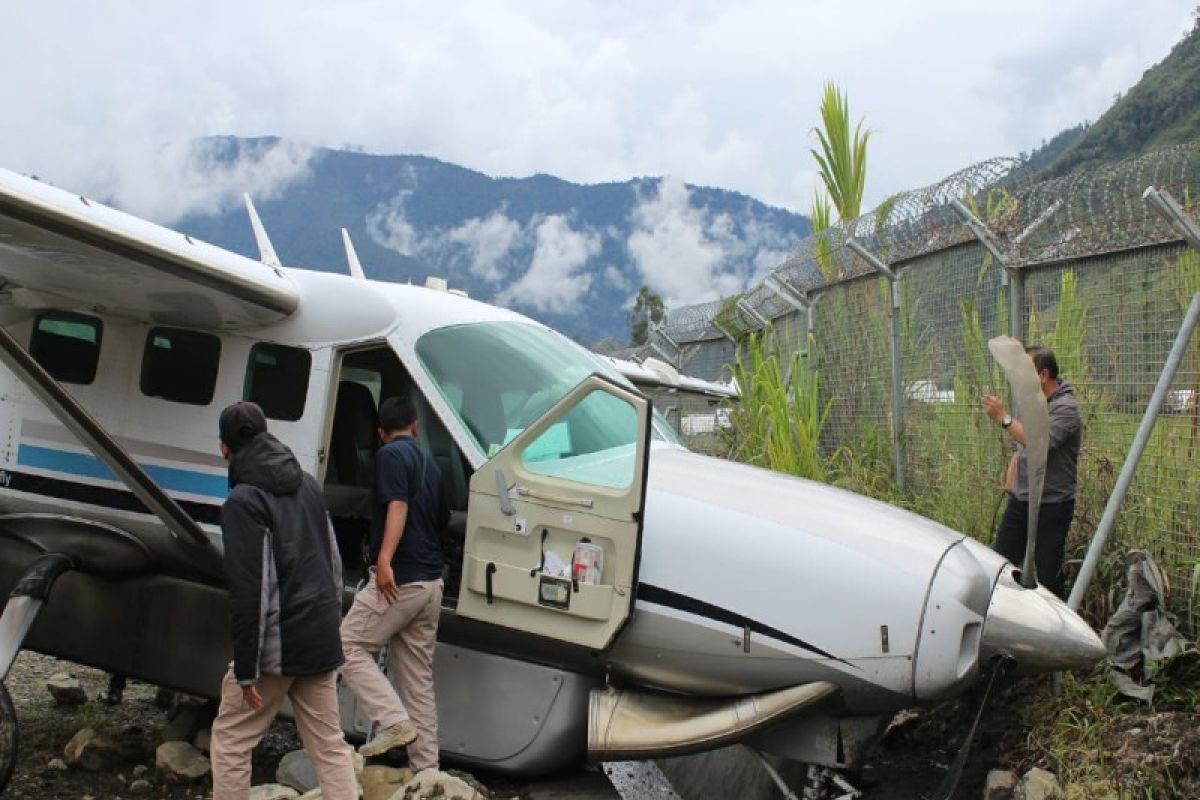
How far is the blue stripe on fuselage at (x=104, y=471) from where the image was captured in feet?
18.4

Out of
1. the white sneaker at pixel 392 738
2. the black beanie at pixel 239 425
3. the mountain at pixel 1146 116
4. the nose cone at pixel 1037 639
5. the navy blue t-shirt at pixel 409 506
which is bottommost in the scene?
the white sneaker at pixel 392 738

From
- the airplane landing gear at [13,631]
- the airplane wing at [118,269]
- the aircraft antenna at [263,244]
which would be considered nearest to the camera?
the airplane wing at [118,269]

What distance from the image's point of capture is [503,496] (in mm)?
4789

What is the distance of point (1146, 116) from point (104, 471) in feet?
160

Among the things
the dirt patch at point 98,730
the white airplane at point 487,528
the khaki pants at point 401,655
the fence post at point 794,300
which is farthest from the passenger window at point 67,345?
the fence post at point 794,300

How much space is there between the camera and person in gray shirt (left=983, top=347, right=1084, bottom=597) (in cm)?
545

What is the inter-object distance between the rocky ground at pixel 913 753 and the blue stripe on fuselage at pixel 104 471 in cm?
148

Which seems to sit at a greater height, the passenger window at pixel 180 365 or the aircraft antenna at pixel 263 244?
the aircraft antenna at pixel 263 244

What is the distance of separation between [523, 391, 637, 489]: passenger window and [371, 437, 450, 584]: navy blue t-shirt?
0.49 meters

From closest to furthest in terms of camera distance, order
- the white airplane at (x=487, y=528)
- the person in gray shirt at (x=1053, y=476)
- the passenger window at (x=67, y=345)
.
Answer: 1. the white airplane at (x=487, y=528)
2. the person in gray shirt at (x=1053, y=476)
3. the passenger window at (x=67, y=345)

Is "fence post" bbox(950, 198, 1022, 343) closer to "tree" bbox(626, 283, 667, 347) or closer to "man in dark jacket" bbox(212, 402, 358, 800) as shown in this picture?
"man in dark jacket" bbox(212, 402, 358, 800)

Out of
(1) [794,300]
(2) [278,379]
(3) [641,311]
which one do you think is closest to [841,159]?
(1) [794,300]

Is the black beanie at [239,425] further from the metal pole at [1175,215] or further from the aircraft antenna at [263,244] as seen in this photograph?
the metal pole at [1175,215]

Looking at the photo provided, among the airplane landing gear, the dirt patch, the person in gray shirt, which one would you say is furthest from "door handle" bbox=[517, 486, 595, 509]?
the airplane landing gear
